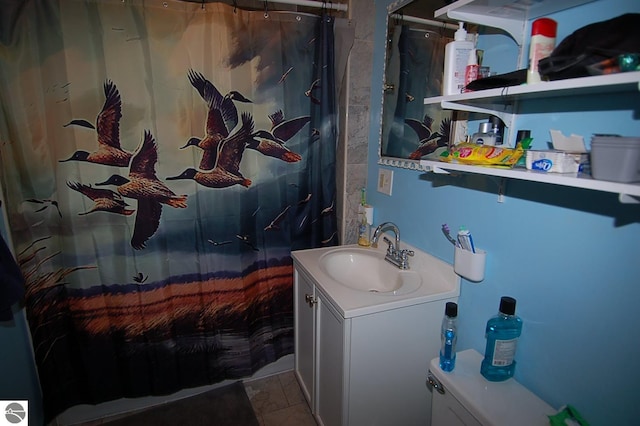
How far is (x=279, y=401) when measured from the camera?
1823 mm

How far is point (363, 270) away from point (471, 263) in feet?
1.98

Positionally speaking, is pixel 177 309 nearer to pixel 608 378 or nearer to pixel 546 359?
pixel 546 359

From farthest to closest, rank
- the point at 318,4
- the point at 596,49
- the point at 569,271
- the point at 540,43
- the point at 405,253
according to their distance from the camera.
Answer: the point at 318,4 < the point at 405,253 < the point at 569,271 < the point at 540,43 < the point at 596,49

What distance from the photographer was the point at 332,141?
5.77ft

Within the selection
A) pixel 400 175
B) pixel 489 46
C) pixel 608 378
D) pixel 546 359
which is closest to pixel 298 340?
pixel 400 175

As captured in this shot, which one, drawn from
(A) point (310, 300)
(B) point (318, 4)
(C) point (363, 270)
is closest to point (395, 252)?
(C) point (363, 270)

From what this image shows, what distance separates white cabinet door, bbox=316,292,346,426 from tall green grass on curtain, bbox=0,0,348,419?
0.50m

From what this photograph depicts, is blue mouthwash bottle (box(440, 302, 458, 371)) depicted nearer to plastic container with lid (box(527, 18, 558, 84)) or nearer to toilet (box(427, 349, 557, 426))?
toilet (box(427, 349, 557, 426))

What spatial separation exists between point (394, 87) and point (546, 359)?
124 cm

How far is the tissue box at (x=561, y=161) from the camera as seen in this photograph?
697mm

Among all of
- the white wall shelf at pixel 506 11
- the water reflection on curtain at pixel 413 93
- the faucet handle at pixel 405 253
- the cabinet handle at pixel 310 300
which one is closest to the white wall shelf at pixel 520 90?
the white wall shelf at pixel 506 11

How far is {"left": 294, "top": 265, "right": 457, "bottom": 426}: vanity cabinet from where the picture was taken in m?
1.20

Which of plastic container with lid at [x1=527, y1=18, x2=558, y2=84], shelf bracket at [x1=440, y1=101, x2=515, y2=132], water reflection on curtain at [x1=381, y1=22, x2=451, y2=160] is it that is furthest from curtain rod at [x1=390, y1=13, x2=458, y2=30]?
plastic container with lid at [x1=527, y1=18, x2=558, y2=84]

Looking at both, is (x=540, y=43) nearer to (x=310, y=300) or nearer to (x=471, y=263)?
(x=471, y=263)
